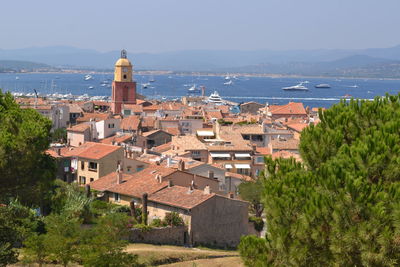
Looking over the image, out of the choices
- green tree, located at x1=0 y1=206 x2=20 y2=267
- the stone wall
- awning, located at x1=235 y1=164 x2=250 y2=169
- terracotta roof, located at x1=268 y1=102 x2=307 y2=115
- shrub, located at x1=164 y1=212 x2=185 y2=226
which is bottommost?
terracotta roof, located at x1=268 y1=102 x2=307 y2=115

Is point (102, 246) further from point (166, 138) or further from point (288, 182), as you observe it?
point (166, 138)

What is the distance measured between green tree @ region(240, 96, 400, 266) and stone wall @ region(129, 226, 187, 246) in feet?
45.7

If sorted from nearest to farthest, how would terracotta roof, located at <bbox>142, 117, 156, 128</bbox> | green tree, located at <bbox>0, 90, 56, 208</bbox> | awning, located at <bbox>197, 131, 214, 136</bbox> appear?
green tree, located at <bbox>0, 90, 56, 208</bbox>
awning, located at <bbox>197, 131, 214, 136</bbox>
terracotta roof, located at <bbox>142, 117, 156, 128</bbox>

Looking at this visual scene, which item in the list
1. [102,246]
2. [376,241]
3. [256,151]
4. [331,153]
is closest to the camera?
[376,241]

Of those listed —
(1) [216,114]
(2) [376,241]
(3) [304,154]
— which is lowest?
(1) [216,114]

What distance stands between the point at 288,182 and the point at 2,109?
1203cm

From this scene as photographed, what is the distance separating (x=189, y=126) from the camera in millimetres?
72438

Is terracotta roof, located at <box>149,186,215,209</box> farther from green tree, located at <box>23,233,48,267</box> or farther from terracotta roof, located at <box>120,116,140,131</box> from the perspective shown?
terracotta roof, located at <box>120,116,140,131</box>

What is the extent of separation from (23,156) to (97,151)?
2295 cm

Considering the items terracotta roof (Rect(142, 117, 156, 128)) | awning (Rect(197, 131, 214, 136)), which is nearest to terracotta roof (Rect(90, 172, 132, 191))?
awning (Rect(197, 131, 214, 136))

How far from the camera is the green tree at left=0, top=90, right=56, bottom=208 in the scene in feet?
71.4

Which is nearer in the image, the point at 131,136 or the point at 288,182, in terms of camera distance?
the point at 288,182

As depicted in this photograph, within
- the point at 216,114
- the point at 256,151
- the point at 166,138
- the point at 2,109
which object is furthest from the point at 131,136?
the point at 2,109

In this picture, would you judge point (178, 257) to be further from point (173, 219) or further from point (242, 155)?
point (242, 155)
